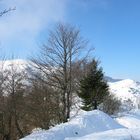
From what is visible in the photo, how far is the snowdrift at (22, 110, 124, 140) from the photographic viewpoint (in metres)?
10.8

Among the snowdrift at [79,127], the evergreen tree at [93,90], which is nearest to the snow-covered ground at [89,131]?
the snowdrift at [79,127]

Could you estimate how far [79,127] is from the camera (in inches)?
493

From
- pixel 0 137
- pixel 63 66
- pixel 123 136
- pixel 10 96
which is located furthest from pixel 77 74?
pixel 123 136

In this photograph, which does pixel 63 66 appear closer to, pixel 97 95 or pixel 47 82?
pixel 47 82

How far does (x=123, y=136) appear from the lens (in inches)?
361

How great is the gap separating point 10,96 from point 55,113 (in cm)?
448

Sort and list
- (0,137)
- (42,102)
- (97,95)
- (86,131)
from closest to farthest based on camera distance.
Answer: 1. (86,131)
2. (0,137)
3. (42,102)
4. (97,95)

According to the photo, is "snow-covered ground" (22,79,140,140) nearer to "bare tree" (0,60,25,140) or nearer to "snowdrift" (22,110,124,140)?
"snowdrift" (22,110,124,140)

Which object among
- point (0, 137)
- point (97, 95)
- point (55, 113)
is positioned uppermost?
point (97, 95)

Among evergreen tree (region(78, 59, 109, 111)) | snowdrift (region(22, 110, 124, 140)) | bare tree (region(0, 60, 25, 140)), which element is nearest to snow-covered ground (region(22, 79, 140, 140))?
snowdrift (region(22, 110, 124, 140))

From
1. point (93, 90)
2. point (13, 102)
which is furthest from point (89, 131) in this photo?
point (93, 90)

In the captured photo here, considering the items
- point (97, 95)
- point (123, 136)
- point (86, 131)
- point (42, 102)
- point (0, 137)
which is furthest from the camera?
point (97, 95)

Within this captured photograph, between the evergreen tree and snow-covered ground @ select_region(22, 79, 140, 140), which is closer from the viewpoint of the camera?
snow-covered ground @ select_region(22, 79, 140, 140)

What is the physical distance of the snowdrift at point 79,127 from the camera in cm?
1084
